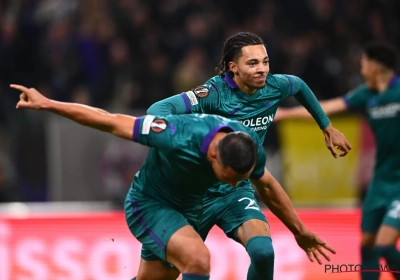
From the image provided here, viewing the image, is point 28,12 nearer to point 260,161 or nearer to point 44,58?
point 44,58

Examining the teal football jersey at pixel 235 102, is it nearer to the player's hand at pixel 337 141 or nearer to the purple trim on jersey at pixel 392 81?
the player's hand at pixel 337 141

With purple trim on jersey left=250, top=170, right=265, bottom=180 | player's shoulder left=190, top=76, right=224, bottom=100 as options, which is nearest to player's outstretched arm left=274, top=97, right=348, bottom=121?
player's shoulder left=190, top=76, right=224, bottom=100

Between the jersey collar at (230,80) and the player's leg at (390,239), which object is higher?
the jersey collar at (230,80)

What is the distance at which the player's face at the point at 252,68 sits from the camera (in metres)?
4.88

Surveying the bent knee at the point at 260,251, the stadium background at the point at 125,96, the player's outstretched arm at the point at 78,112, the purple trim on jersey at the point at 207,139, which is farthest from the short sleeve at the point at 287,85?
the stadium background at the point at 125,96

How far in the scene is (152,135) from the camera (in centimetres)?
405

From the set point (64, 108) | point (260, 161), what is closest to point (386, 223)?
point (260, 161)

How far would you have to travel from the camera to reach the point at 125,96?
1002cm

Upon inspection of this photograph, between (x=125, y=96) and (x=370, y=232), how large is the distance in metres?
4.63

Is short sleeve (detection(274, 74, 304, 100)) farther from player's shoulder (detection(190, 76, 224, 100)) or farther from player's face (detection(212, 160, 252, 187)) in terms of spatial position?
player's face (detection(212, 160, 252, 187))

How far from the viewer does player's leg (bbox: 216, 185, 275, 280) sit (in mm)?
4578

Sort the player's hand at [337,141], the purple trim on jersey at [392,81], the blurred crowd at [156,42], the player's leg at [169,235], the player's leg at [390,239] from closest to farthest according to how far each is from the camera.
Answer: the player's leg at [169,235] < the player's hand at [337,141] < the player's leg at [390,239] < the purple trim on jersey at [392,81] < the blurred crowd at [156,42]

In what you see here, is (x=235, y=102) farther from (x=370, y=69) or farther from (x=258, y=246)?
(x=370, y=69)

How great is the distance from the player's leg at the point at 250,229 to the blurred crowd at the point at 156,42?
5041mm
